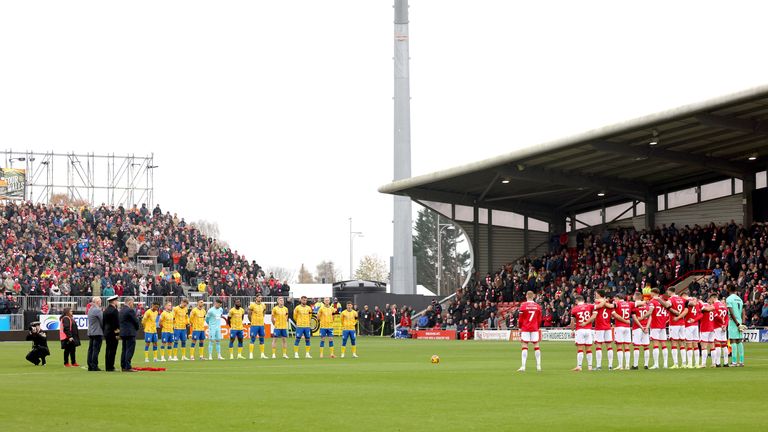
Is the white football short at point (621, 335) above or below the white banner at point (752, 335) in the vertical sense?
above

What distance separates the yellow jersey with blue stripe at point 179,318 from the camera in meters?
35.3

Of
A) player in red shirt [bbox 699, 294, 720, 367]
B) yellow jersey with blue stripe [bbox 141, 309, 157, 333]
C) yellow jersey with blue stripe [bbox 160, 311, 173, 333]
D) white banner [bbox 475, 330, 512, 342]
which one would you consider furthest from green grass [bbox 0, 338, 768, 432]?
white banner [bbox 475, 330, 512, 342]

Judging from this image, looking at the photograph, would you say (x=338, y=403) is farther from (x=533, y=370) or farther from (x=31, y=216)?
(x=31, y=216)

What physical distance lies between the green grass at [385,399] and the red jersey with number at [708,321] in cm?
146

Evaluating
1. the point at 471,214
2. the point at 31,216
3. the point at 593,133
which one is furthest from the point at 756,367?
the point at 31,216

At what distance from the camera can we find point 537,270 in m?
63.6

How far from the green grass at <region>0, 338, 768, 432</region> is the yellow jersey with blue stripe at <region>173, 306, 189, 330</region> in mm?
6930

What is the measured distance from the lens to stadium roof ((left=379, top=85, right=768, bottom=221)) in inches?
1738

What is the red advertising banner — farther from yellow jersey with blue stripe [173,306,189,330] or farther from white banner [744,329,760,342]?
yellow jersey with blue stripe [173,306,189,330]

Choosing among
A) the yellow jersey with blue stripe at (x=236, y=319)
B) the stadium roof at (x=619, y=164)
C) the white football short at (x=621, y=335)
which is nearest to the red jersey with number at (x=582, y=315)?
the white football short at (x=621, y=335)

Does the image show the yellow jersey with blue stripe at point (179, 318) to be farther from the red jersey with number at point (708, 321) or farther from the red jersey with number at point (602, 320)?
the red jersey with number at point (708, 321)

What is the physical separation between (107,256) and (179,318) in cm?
2913

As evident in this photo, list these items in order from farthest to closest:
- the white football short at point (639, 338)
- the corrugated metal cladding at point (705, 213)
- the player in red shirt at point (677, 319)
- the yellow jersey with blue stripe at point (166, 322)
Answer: the corrugated metal cladding at point (705, 213)
the yellow jersey with blue stripe at point (166, 322)
the player in red shirt at point (677, 319)
the white football short at point (639, 338)

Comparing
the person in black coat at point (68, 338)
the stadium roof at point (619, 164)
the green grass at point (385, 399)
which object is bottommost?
the green grass at point (385, 399)
